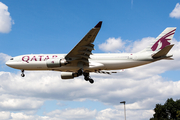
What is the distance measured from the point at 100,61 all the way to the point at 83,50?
3980mm

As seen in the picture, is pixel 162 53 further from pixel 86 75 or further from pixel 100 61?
pixel 86 75

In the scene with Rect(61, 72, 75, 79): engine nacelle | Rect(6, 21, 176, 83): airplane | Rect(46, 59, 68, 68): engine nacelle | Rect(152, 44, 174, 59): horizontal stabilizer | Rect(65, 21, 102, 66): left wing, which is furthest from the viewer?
Rect(61, 72, 75, 79): engine nacelle

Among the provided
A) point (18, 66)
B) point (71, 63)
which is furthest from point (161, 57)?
point (18, 66)

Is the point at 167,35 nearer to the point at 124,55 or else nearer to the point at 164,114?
the point at 124,55

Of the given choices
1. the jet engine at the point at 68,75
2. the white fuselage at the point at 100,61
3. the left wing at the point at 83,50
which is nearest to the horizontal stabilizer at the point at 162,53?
the white fuselage at the point at 100,61

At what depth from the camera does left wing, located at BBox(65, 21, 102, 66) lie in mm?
32094

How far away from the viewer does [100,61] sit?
38875mm

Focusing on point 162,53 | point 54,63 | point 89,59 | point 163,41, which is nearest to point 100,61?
point 89,59

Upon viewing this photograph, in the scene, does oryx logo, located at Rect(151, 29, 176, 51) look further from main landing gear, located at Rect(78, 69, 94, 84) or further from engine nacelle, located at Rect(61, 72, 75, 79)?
engine nacelle, located at Rect(61, 72, 75, 79)

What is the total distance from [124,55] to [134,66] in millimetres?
2419

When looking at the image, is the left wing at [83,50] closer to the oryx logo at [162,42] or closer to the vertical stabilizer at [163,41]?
the vertical stabilizer at [163,41]

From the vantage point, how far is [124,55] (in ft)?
128

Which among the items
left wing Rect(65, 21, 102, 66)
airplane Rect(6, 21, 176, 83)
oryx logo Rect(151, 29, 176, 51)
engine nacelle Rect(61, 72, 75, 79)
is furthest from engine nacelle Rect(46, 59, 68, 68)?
oryx logo Rect(151, 29, 176, 51)

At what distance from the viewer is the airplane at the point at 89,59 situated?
121 feet
